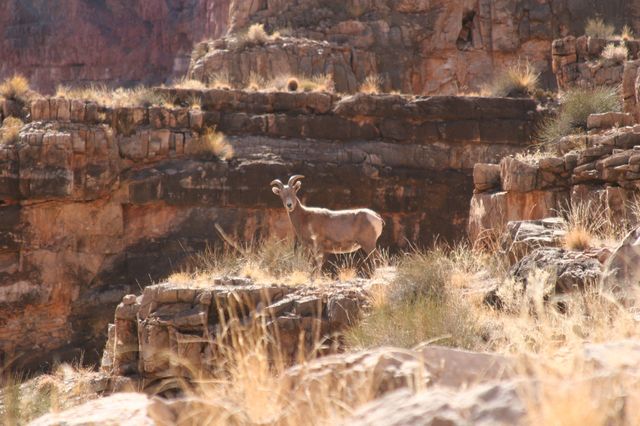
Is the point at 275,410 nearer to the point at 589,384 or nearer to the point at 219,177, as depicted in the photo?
the point at 589,384

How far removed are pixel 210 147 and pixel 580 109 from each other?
331 inches

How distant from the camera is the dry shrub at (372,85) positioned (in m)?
25.4

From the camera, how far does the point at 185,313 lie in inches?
494

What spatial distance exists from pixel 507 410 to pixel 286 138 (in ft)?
62.4

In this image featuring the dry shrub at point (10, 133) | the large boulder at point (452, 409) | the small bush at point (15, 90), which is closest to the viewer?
the large boulder at point (452, 409)

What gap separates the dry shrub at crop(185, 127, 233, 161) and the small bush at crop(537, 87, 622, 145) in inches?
284

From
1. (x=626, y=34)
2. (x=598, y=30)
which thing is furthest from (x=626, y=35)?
(x=598, y=30)

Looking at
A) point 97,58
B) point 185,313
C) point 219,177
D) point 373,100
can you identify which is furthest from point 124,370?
point 97,58

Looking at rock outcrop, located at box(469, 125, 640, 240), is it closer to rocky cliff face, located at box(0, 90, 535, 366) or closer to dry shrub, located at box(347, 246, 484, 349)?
dry shrub, located at box(347, 246, 484, 349)

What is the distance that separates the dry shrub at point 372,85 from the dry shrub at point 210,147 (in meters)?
4.73

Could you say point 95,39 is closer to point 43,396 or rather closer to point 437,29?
point 437,29

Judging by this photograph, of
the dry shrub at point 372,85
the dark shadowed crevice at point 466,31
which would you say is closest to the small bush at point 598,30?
the dark shadowed crevice at point 466,31

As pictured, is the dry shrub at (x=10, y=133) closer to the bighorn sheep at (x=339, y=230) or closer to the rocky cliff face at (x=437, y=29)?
the bighorn sheep at (x=339, y=230)

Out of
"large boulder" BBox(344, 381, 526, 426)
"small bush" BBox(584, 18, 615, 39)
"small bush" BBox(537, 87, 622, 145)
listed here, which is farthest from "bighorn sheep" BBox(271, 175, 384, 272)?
"small bush" BBox(584, 18, 615, 39)
